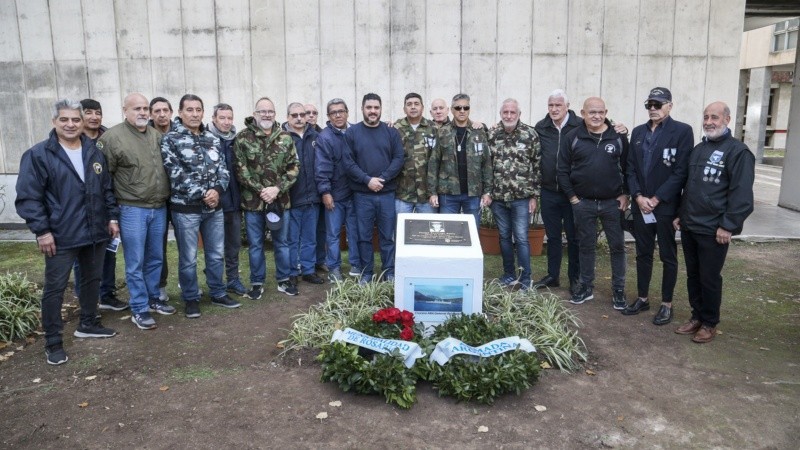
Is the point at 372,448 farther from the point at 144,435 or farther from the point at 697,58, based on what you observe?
the point at 697,58

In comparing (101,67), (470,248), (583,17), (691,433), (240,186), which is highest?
(583,17)

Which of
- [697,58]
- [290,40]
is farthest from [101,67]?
[697,58]

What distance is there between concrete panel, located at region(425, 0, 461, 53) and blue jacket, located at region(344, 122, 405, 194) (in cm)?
317

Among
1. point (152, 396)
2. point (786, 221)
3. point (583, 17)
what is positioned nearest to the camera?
point (152, 396)

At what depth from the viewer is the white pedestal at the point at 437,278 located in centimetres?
491

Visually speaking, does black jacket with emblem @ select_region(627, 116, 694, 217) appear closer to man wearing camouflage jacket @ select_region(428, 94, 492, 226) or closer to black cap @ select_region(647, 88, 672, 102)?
black cap @ select_region(647, 88, 672, 102)

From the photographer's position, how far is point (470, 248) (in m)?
5.04

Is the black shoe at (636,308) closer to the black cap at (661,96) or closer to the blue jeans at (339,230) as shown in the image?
the black cap at (661,96)

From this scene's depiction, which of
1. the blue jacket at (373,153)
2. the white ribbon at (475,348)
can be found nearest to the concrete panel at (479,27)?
the blue jacket at (373,153)

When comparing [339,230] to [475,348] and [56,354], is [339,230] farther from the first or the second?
[56,354]

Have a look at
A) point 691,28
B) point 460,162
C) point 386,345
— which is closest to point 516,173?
point 460,162

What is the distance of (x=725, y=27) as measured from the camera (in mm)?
9141

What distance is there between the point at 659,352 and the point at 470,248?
69.2 inches

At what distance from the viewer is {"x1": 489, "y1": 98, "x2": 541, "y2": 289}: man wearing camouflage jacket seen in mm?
6219
